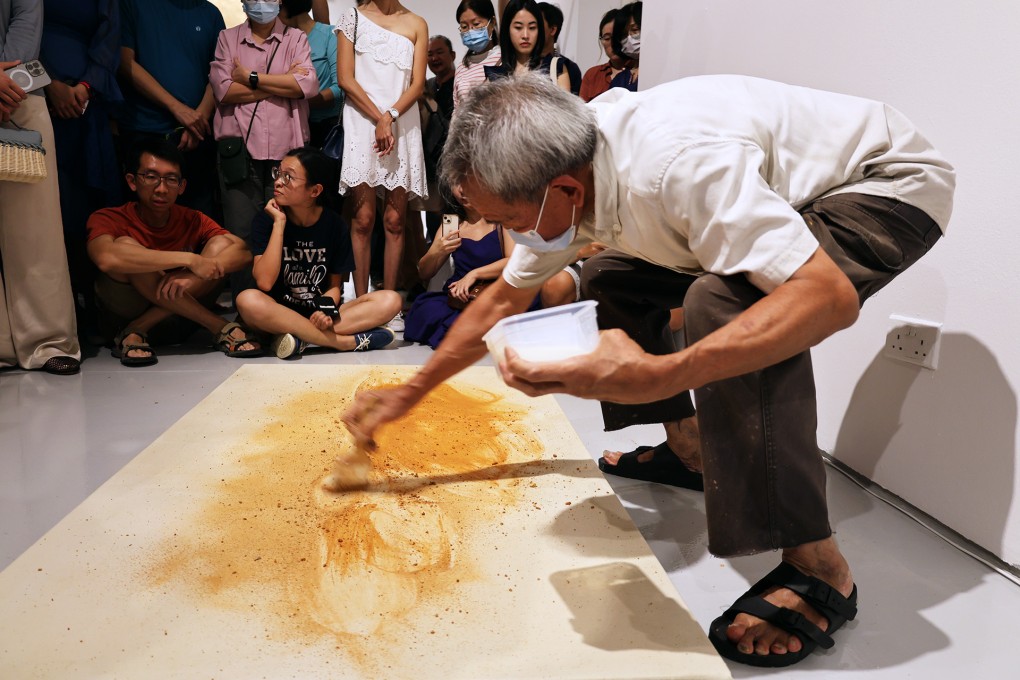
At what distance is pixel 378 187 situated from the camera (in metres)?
3.49

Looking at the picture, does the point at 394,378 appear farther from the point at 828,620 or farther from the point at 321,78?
the point at 321,78

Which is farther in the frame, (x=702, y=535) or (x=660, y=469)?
(x=660, y=469)

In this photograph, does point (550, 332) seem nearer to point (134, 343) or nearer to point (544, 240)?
point (544, 240)

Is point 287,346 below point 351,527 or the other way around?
below

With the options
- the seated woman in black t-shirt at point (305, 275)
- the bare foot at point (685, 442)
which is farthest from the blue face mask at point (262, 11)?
the bare foot at point (685, 442)

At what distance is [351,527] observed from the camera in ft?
4.79

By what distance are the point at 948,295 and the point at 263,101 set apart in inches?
113

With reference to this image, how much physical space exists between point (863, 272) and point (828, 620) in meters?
0.59

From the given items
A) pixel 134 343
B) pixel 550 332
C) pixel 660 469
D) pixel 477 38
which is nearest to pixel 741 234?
pixel 550 332

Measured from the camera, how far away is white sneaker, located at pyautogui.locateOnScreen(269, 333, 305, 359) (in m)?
2.95

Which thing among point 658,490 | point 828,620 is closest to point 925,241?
point 828,620

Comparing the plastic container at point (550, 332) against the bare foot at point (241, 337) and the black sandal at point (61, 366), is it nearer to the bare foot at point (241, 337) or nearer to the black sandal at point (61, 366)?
the bare foot at point (241, 337)

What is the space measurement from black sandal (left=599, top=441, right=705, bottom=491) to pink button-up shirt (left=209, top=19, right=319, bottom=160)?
231 cm

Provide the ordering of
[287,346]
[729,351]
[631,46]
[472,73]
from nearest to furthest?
[729,351], [287,346], [472,73], [631,46]
